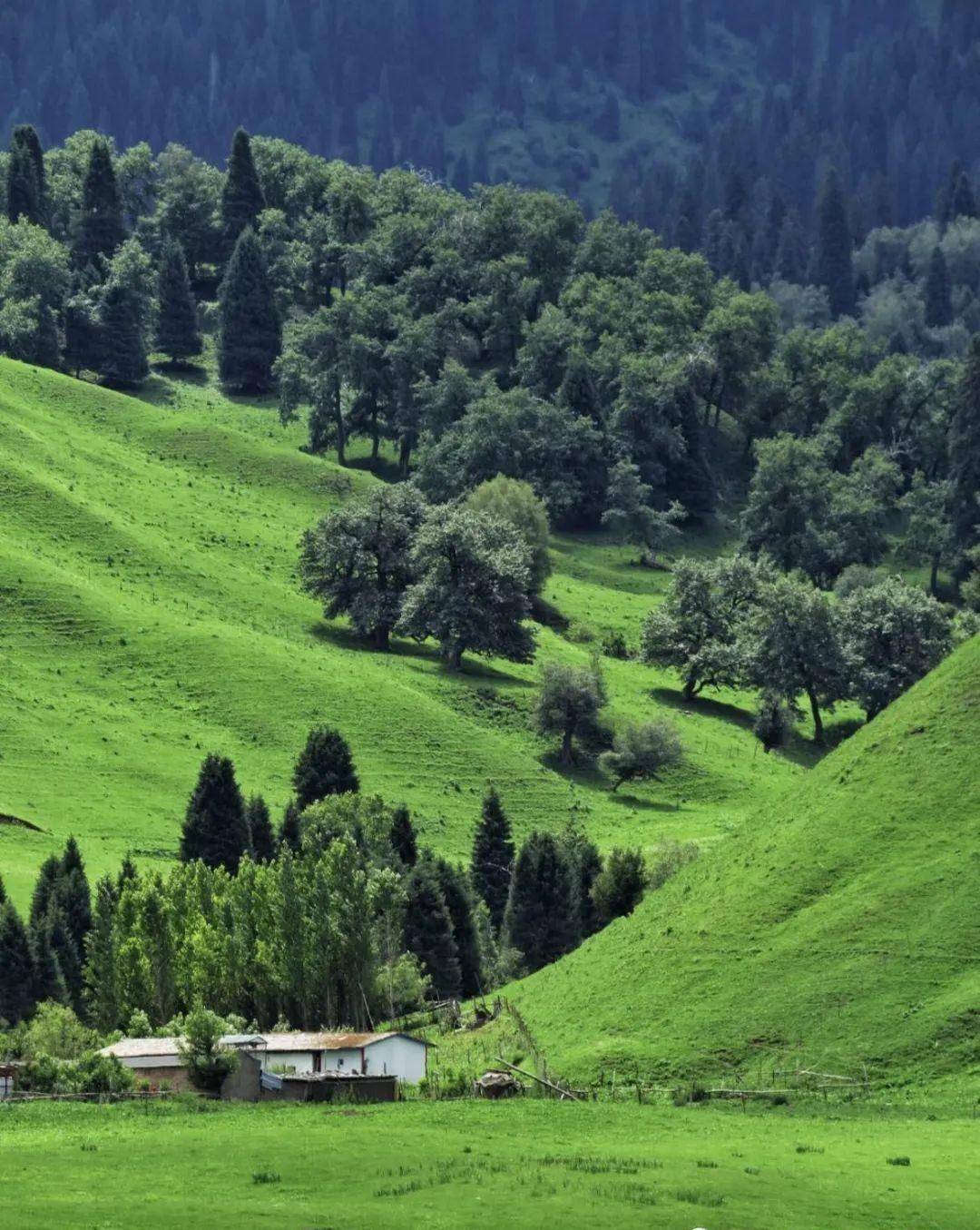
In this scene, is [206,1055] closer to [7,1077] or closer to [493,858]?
[7,1077]

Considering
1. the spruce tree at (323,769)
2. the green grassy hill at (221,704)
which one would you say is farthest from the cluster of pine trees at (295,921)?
the spruce tree at (323,769)

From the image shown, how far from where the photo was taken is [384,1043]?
90.0 metres

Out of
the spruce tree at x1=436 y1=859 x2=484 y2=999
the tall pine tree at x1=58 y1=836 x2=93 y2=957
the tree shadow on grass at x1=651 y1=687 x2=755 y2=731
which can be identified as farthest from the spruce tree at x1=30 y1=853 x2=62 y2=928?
the tree shadow on grass at x1=651 y1=687 x2=755 y2=731

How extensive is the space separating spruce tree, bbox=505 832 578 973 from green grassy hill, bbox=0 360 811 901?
59.1 feet

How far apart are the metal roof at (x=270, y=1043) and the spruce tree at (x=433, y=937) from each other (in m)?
28.3

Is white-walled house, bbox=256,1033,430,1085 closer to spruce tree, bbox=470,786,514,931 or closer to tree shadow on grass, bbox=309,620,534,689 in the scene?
spruce tree, bbox=470,786,514,931

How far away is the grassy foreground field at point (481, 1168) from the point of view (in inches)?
2475

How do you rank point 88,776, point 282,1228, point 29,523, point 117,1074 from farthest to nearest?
point 29,523, point 88,776, point 117,1074, point 282,1228

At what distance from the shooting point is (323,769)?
152 meters

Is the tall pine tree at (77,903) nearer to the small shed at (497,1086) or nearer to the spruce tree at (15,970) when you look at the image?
the spruce tree at (15,970)

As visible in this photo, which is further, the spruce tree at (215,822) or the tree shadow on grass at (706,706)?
the tree shadow on grass at (706,706)

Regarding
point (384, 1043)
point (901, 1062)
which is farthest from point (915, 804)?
point (384, 1043)

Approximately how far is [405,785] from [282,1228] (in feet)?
324

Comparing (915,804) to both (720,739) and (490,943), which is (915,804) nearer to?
(490,943)
